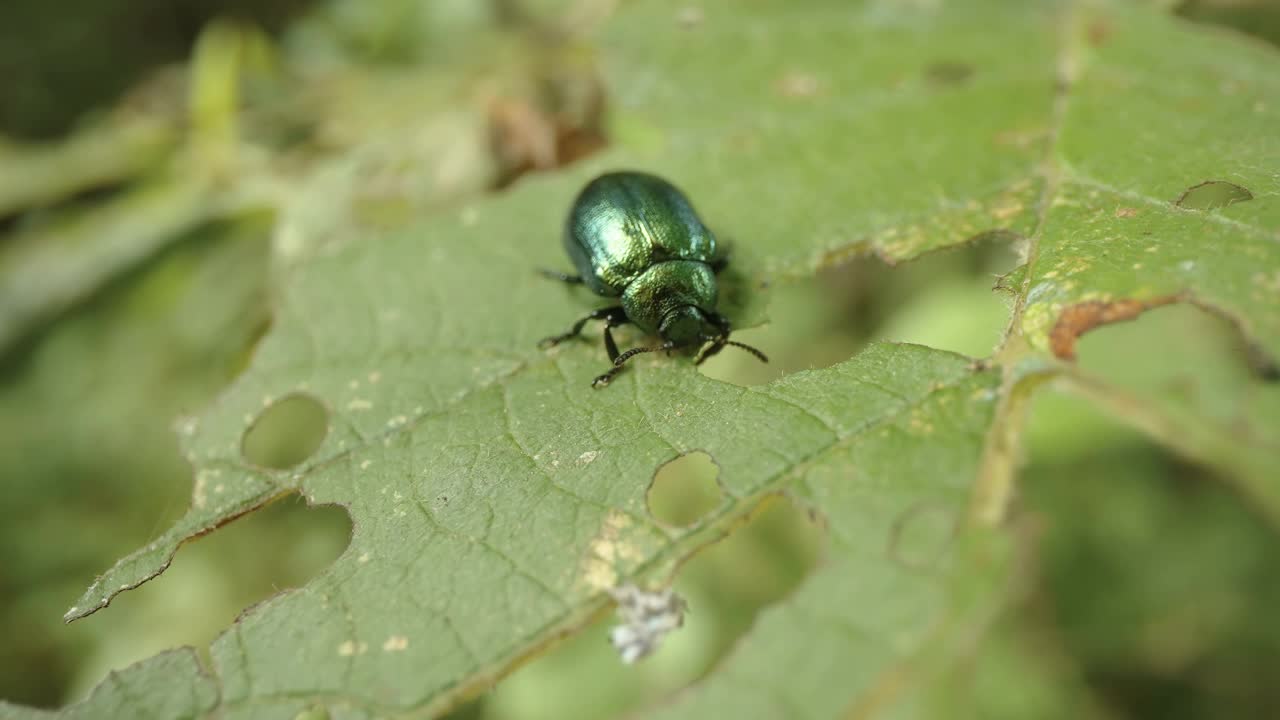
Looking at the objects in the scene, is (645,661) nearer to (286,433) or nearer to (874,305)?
(286,433)

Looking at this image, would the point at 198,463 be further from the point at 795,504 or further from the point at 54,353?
the point at 54,353

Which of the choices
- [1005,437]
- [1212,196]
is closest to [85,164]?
[1005,437]

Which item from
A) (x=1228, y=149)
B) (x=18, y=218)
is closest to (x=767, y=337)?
(x=1228, y=149)

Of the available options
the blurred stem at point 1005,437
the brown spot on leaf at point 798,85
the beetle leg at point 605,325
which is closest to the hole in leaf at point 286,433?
the beetle leg at point 605,325

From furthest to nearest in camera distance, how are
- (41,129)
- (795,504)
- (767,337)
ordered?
(41,129), (767,337), (795,504)

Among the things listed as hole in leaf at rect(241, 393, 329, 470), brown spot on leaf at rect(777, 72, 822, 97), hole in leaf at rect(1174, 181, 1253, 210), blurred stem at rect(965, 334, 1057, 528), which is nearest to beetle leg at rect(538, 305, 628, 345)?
hole in leaf at rect(241, 393, 329, 470)

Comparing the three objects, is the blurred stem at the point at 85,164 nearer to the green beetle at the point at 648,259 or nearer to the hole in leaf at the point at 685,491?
the green beetle at the point at 648,259

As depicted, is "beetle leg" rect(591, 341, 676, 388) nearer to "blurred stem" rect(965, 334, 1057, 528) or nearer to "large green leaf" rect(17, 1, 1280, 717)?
"large green leaf" rect(17, 1, 1280, 717)
